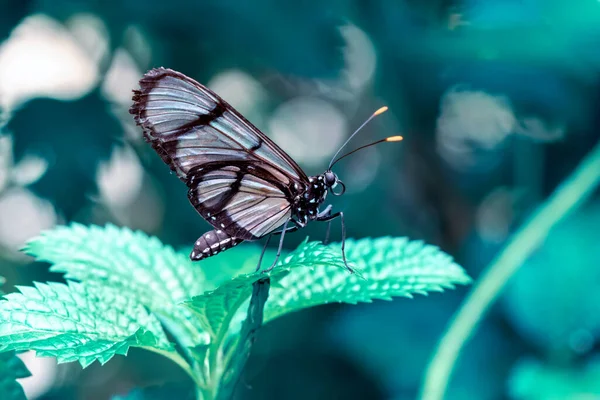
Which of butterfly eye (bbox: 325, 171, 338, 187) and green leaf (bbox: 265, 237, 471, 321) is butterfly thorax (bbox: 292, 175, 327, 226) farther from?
green leaf (bbox: 265, 237, 471, 321)

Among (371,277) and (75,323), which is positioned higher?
(371,277)

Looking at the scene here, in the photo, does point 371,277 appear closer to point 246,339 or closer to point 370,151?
point 246,339

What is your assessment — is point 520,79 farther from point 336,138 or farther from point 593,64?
point 336,138

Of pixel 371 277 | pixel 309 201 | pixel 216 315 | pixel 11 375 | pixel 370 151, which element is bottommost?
pixel 11 375

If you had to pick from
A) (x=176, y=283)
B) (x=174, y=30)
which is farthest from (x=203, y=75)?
(x=176, y=283)

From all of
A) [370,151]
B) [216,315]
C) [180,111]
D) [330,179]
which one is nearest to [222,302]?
[216,315]

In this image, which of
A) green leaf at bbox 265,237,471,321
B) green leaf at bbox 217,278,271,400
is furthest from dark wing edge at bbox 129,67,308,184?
green leaf at bbox 217,278,271,400

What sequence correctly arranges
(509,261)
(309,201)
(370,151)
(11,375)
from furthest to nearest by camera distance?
(370,151), (509,261), (309,201), (11,375)

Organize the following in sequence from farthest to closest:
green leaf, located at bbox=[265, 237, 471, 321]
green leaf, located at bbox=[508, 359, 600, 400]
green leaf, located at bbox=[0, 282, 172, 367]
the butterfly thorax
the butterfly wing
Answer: green leaf, located at bbox=[508, 359, 600, 400]
the butterfly thorax
the butterfly wing
green leaf, located at bbox=[265, 237, 471, 321]
green leaf, located at bbox=[0, 282, 172, 367]
